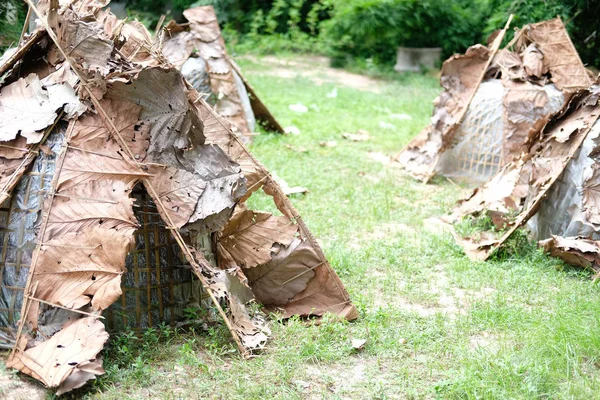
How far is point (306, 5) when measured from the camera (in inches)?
707

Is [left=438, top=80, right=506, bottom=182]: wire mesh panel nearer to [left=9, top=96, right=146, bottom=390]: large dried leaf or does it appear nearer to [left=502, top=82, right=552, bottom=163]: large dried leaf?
[left=502, top=82, right=552, bottom=163]: large dried leaf

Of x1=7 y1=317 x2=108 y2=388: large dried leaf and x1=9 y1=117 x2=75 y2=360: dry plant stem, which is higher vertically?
x1=9 y1=117 x2=75 y2=360: dry plant stem

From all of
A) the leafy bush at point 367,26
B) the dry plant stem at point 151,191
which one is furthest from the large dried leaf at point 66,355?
the leafy bush at point 367,26

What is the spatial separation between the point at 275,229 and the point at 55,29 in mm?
1517

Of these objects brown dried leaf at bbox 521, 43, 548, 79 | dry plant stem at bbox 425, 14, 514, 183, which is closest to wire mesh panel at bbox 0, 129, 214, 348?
dry plant stem at bbox 425, 14, 514, 183

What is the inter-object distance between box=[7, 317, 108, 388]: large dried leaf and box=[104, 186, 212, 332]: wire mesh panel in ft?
1.10

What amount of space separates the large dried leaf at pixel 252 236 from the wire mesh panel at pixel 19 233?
980 millimetres

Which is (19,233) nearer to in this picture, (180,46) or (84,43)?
(84,43)

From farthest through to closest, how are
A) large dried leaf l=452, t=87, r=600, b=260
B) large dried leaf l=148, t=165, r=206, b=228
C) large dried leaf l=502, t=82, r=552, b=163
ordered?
large dried leaf l=502, t=82, r=552, b=163, large dried leaf l=452, t=87, r=600, b=260, large dried leaf l=148, t=165, r=206, b=228

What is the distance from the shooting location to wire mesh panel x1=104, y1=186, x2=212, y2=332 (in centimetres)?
358

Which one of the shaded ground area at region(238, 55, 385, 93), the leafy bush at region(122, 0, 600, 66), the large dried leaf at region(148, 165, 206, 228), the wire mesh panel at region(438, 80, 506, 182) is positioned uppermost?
the large dried leaf at region(148, 165, 206, 228)

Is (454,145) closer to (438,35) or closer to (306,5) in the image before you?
(438,35)

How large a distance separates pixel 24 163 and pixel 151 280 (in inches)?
31.9

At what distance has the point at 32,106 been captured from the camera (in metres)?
3.56
